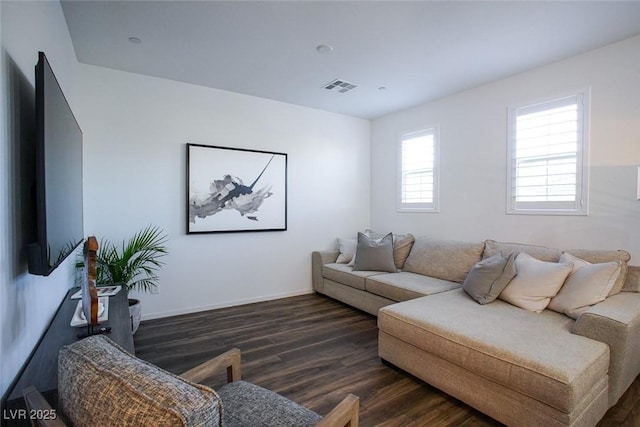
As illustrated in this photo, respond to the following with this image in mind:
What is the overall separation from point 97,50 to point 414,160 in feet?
12.6

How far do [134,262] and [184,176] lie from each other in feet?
3.68

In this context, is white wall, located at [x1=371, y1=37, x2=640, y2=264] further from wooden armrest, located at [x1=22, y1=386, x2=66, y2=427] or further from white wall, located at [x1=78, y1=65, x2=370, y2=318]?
wooden armrest, located at [x1=22, y1=386, x2=66, y2=427]

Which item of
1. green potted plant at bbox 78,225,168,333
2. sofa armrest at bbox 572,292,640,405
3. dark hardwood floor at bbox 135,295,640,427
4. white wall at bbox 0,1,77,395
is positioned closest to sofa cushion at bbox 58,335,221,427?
white wall at bbox 0,1,77,395

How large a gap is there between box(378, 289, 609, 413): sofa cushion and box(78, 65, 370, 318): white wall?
217 cm

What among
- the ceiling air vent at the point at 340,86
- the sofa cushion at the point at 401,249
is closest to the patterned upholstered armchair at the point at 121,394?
the ceiling air vent at the point at 340,86

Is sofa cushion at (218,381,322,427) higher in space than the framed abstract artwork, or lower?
lower

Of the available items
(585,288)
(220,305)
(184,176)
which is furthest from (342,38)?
(220,305)

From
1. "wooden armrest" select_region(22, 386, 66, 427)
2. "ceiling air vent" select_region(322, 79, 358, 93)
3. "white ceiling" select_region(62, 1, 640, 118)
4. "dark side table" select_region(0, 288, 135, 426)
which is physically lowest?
"dark side table" select_region(0, 288, 135, 426)

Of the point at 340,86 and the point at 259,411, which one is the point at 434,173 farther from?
the point at 259,411

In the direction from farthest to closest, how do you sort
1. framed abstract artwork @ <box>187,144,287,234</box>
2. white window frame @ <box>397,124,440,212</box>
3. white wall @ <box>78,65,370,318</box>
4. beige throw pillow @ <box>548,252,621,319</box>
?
white window frame @ <box>397,124,440,212</box> < framed abstract artwork @ <box>187,144,287,234</box> < white wall @ <box>78,65,370,318</box> < beige throw pillow @ <box>548,252,621,319</box>

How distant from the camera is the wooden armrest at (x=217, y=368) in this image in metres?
1.29

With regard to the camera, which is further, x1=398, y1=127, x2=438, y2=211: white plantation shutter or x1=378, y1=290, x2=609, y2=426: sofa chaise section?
x1=398, y1=127, x2=438, y2=211: white plantation shutter

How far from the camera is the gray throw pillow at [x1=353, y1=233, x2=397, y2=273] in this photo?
12.7 feet

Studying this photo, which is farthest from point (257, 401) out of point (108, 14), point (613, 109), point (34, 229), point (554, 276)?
point (613, 109)
